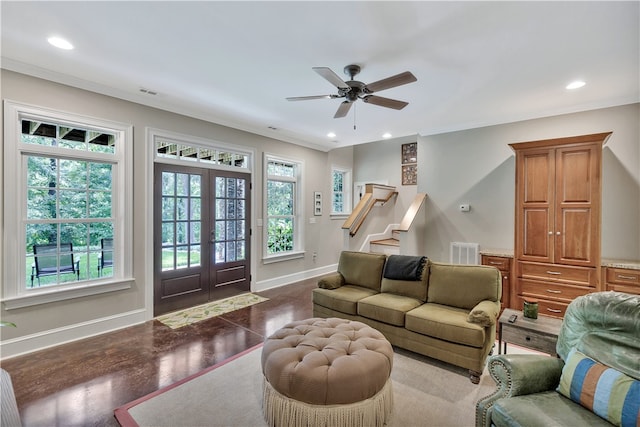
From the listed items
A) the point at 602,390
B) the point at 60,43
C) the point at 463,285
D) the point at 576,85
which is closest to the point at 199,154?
the point at 60,43

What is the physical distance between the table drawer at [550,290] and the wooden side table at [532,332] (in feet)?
5.22

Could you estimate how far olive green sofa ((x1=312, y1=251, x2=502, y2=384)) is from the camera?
246 cm

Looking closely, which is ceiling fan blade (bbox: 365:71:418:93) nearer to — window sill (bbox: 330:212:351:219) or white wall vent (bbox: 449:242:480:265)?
white wall vent (bbox: 449:242:480:265)

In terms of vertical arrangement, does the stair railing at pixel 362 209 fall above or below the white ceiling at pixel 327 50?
below

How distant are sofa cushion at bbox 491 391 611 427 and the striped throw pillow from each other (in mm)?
42

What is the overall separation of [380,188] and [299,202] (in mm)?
1917

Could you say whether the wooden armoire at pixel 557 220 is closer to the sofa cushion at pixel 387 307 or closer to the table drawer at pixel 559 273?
the table drawer at pixel 559 273

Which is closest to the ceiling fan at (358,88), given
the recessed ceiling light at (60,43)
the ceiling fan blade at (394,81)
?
the ceiling fan blade at (394,81)

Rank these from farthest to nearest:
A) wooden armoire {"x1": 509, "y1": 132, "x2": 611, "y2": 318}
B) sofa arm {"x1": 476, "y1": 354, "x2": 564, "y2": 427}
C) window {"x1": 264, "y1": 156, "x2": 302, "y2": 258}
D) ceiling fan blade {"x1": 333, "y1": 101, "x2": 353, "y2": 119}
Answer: window {"x1": 264, "y1": 156, "x2": 302, "y2": 258} < wooden armoire {"x1": 509, "y1": 132, "x2": 611, "y2": 318} < ceiling fan blade {"x1": 333, "y1": 101, "x2": 353, "y2": 119} < sofa arm {"x1": 476, "y1": 354, "x2": 564, "y2": 427}

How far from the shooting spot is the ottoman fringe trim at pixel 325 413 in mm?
1709

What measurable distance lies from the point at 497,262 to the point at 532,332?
2.01m

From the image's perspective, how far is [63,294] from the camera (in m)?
3.15

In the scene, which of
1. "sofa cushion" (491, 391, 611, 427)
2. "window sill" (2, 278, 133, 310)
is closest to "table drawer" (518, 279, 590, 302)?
"sofa cushion" (491, 391, 611, 427)

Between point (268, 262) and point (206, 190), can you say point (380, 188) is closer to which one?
point (268, 262)
